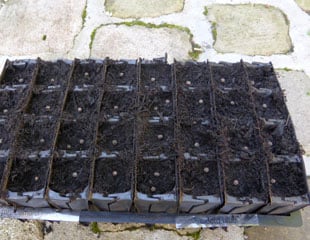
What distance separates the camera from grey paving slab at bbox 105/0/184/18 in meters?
5.32

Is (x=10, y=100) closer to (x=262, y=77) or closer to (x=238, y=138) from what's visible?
(x=238, y=138)

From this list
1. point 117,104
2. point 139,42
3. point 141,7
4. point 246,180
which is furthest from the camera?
point 141,7

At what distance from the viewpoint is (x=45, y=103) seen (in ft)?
10.6

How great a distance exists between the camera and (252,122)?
3045 millimetres

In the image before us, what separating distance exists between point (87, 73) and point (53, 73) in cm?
40

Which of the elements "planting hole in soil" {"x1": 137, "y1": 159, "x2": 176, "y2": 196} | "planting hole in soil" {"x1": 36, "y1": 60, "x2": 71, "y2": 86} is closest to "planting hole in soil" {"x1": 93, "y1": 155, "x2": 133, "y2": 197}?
"planting hole in soil" {"x1": 137, "y1": 159, "x2": 176, "y2": 196}

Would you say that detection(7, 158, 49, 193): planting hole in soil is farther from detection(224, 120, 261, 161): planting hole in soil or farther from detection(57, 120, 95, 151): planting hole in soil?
detection(224, 120, 261, 161): planting hole in soil

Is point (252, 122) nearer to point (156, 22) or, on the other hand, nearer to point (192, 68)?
point (192, 68)

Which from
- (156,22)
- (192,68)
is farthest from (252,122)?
(156,22)

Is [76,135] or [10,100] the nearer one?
[76,135]

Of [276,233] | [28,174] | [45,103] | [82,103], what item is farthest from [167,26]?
[276,233]

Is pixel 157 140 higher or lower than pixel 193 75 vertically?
lower

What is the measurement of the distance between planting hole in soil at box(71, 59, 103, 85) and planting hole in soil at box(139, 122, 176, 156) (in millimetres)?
829

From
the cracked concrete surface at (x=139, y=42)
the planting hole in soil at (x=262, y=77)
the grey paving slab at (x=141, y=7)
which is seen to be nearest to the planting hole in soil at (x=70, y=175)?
the planting hole in soil at (x=262, y=77)
